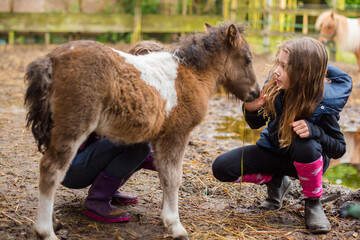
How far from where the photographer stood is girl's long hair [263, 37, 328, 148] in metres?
3.15

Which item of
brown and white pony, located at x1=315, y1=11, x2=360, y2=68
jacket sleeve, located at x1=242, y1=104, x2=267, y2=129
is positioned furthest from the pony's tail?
brown and white pony, located at x1=315, y1=11, x2=360, y2=68

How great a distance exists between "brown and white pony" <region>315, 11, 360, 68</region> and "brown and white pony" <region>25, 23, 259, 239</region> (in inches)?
314

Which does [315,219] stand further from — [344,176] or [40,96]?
[40,96]

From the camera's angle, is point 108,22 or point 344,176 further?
point 108,22

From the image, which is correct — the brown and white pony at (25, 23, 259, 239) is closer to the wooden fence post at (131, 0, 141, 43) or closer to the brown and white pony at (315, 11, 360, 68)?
the brown and white pony at (315, 11, 360, 68)

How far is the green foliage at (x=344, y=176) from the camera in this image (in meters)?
4.35

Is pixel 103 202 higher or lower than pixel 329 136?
lower

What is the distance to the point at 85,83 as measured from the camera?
8.12 ft

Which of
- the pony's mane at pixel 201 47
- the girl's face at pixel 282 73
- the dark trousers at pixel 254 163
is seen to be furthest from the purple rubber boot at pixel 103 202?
the girl's face at pixel 282 73

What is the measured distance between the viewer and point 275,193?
356cm

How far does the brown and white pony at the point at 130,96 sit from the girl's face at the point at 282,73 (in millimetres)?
197

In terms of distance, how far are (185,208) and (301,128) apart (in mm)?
1120

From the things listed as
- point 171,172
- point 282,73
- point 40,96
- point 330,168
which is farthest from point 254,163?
point 40,96

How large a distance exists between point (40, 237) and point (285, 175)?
204 cm
